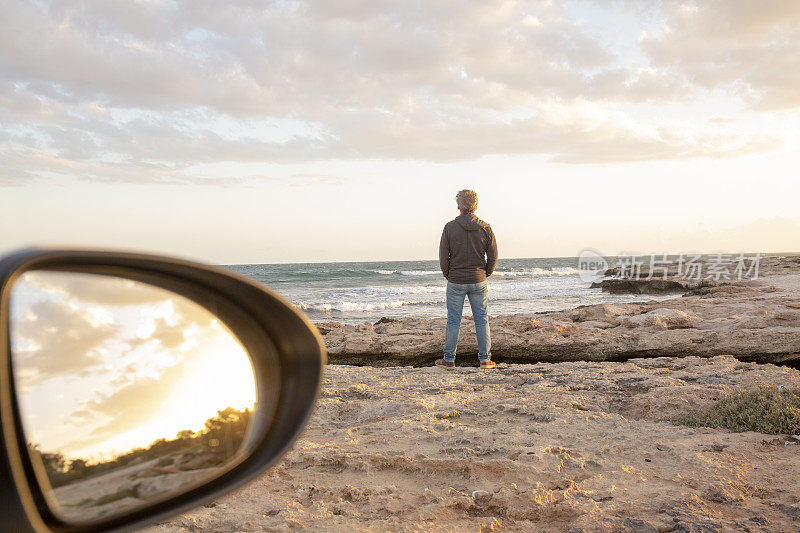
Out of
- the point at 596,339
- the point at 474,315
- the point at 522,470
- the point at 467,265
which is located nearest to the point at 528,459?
the point at 522,470

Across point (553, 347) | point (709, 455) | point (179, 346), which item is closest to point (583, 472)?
point (709, 455)

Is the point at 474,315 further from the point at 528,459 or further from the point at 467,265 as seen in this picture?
the point at 528,459

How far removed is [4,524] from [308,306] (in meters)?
23.1

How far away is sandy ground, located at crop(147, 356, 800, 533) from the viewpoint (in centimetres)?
246

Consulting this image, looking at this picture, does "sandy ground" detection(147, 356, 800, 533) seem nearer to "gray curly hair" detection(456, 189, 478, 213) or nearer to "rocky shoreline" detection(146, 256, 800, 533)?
"rocky shoreline" detection(146, 256, 800, 533)

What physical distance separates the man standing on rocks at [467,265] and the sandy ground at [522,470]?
2033mm

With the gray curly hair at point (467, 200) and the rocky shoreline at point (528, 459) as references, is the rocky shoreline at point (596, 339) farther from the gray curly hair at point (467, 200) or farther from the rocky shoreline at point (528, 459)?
the gray curly hair at point (467, 200)

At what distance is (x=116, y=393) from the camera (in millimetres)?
1084

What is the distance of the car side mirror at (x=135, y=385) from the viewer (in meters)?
0.91

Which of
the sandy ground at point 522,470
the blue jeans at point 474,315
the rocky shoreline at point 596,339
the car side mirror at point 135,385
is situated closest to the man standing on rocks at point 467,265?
the blue jeans at point 474,315

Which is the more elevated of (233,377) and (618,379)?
(233,377)

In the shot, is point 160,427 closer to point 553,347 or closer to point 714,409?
point 714,409


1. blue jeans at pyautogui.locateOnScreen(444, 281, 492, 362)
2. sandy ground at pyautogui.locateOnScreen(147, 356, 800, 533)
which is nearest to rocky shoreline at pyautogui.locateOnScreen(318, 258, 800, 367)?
blue jeans at pyautogui.locateOnScreen(444, 281, 492, 362)

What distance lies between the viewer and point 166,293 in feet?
4.34
